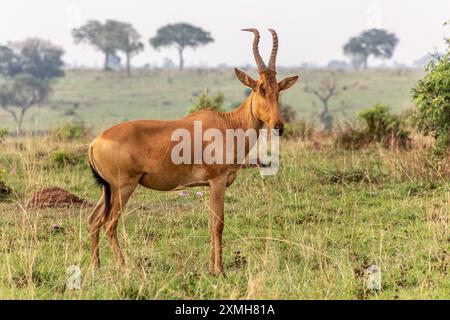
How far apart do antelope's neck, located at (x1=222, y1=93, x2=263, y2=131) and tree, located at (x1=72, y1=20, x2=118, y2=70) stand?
157 feet

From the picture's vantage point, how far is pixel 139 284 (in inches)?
220

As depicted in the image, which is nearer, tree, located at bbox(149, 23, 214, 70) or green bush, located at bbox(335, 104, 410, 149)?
green bush, located at bbox(335, 104, 410, 149)

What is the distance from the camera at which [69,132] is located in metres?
16.9

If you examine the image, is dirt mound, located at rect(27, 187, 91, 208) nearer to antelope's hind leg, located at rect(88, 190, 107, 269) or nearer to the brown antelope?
antelope's hind leg, located at rect(88, 190, 107, 269)

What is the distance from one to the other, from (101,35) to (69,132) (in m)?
38.3

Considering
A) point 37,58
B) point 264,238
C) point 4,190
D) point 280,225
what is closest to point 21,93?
point 37,58

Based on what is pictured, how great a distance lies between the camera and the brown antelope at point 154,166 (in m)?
6.53

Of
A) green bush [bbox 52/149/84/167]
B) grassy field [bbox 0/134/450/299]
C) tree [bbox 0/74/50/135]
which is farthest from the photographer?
tree [bbox 0/74/50/135]

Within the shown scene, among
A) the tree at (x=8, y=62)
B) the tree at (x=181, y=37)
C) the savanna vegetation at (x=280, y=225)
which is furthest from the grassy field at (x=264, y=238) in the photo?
the tree at (x=181, y=37)

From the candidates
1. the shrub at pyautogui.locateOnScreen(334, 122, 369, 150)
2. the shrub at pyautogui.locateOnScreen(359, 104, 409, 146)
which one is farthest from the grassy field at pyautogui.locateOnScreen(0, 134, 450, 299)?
the shrub at pyautogui.locateOnScreen(359, 104, 409, 146)

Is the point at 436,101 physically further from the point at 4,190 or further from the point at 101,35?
the point at 101,35

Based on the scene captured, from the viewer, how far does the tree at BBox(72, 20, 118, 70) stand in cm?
5397

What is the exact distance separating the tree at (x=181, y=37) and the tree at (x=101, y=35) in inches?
110
